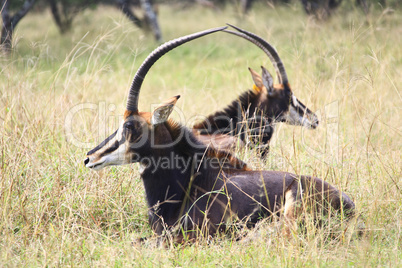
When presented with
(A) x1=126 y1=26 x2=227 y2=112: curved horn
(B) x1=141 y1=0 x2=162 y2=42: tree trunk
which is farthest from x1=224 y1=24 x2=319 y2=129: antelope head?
(B) x1=141 y1=0 x2=162 y2=42: tree trunk

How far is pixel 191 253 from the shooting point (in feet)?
12.4

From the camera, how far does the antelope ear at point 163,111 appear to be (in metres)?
4.13

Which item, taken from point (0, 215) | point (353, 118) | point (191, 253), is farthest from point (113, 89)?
point (191, 253)

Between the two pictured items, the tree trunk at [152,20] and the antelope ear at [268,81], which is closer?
the antelope ear at [268,81]

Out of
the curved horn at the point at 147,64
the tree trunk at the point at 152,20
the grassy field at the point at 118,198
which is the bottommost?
the grassy field at the point at 118,198

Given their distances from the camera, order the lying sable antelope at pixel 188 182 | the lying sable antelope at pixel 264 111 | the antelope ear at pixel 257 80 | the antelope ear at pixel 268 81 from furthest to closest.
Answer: the antelope ear at pixel 257 80 < the antelope ear at pixel 268 81 < the lying sable antelope at pixel 264 111 < the lying sable antelope at pixel 188 182

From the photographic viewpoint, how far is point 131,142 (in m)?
4.21

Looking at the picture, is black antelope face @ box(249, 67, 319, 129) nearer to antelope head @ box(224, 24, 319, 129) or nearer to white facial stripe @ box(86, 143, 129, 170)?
antelope head @ box(224, 24, 319, 129)

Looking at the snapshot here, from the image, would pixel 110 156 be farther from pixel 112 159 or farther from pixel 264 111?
pixel 264 111

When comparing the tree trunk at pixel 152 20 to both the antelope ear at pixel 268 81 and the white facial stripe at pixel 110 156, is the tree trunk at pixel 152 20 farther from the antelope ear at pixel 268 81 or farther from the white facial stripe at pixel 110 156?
the white facial stripe at pixel 110 156

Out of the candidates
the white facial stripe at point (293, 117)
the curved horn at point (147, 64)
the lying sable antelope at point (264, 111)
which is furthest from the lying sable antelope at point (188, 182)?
the white facial stripe at point (293, 117)

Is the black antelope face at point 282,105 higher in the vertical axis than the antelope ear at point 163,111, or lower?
lower

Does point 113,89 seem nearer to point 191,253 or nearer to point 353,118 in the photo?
point 353,118

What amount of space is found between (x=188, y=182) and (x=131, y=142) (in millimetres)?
639
